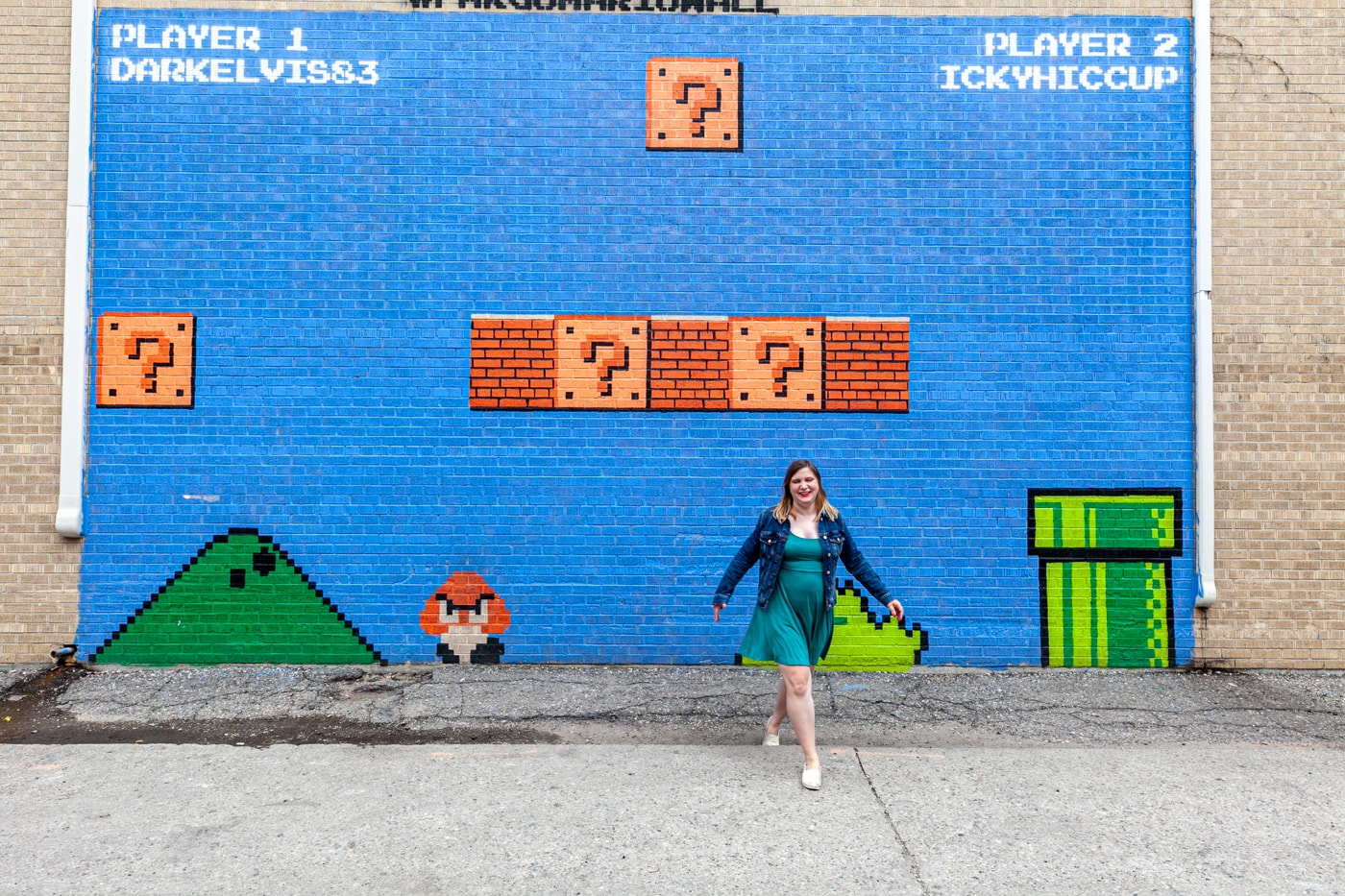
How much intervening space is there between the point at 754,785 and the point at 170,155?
5.70m

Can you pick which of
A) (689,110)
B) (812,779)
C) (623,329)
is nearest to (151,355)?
(623,329)

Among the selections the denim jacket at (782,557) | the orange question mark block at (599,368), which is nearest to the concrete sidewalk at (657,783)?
the denim jacket at (782,557)

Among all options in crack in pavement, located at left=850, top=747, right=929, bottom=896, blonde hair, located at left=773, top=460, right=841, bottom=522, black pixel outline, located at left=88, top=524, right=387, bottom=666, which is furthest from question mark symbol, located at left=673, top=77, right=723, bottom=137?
crack in pavement, located at left=850, top=747, right=929, bottom=896

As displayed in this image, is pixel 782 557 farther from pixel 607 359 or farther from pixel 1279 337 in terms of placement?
pixel 1279 337

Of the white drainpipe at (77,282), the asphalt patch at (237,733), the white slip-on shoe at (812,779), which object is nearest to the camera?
the white slip-on shoe at (812,779)

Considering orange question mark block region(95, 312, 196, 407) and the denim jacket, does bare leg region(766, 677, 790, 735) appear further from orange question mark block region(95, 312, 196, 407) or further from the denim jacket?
orange question mark block region(95, 312, 196, 407)

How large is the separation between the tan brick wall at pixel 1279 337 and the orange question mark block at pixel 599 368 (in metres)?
4.04

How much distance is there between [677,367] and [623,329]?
465 mm

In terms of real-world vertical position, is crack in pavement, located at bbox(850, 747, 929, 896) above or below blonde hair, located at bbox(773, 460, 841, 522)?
below

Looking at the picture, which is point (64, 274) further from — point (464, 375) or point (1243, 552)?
point (1243, 552)

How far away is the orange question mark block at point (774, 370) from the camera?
20.2 ft

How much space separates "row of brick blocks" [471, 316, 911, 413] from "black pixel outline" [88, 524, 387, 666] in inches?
65.3

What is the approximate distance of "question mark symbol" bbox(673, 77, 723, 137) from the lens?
6.24 m

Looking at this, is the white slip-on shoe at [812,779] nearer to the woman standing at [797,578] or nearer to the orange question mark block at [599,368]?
the woman standing at [797,578]
